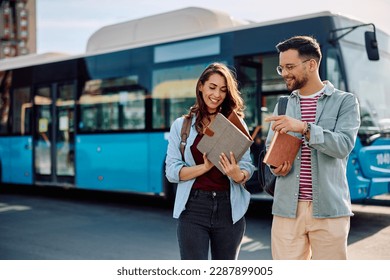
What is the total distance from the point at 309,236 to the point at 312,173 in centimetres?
31

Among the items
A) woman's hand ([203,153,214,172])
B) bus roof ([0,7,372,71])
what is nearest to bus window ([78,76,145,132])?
bus roof ([0,7,372,71])

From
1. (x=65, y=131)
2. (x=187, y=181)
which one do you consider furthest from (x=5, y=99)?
(x=187, y=181)

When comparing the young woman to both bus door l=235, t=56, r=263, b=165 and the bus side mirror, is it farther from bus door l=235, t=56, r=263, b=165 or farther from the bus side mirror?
bus door l=235, t=56, r=263, b=165

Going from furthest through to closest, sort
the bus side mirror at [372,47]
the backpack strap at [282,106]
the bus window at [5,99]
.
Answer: the bus window at [5,99]
the bus side mirror at [372,47]
the backpack strap at [282,106]

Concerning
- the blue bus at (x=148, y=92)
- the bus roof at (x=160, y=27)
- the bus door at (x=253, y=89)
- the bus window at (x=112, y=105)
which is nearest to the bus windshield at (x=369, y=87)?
the blue bus at (x=148, y=92)

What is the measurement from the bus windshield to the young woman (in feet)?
14.6

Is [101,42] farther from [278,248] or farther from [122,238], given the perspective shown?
[278,248]

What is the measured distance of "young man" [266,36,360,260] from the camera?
2641mm

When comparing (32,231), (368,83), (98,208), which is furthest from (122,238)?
(368,83)

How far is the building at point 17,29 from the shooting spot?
48719mm

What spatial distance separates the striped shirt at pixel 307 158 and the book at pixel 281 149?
0.31 ft

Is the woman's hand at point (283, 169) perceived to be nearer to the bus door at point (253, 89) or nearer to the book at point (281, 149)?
the book at point (281, 149)

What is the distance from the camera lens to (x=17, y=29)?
5081cm

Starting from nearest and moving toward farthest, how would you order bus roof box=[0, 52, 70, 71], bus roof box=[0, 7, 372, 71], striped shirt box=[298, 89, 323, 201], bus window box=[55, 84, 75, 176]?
striped shirt box=[298, 89, 323, 201] < bus roof box=[0, 7, 372, 71] < bus window box=[55, 84, 75, 176] < bus roof box=[0, 52, 70, 71]
